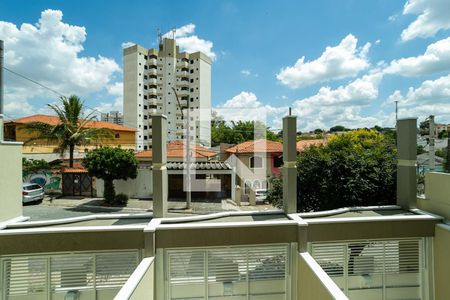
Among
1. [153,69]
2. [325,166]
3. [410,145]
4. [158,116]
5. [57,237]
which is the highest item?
[153,69]

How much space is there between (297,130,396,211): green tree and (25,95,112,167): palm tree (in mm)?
18165

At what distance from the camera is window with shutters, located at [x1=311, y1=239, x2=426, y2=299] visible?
5.38 meters

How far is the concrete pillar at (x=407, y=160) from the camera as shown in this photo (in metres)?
6.14

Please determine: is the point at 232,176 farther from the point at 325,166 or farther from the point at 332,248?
the point at 332,248

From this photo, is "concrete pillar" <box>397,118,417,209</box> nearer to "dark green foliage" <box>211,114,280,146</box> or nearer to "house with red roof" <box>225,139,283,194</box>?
"house with red roof" <box>225,139,283,194</box>

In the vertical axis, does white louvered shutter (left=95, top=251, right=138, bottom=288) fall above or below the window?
below

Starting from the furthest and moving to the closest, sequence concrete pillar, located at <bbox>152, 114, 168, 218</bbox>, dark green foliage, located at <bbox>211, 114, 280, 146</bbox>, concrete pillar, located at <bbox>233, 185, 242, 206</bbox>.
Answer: dark green foliage, located at <bbox>211, 114, 280, 146</bbox> → concrete pillar, located at <bbox>233, 185, 242, 206</bbox> → concrete pillar, located at <bbox>152, 114, 168, 218</bbox>

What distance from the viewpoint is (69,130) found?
20.5 metres

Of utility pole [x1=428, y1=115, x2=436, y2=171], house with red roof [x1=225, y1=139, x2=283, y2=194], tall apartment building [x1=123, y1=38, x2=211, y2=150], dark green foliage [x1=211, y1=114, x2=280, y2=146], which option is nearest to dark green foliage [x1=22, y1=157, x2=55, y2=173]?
house with red roof [x1=225, y1=139, x2=283, y2=194]

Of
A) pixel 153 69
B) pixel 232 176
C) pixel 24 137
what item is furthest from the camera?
pixel 153 69

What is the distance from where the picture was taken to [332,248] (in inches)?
213

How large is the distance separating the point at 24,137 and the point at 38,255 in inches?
1171

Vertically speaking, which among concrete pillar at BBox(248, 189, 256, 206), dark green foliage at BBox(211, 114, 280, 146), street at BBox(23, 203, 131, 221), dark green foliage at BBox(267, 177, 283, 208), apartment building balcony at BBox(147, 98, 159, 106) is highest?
apartment building balcony at BBox(147, 98, 159, 106)

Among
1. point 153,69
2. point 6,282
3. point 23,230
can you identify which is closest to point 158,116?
point 23,230
